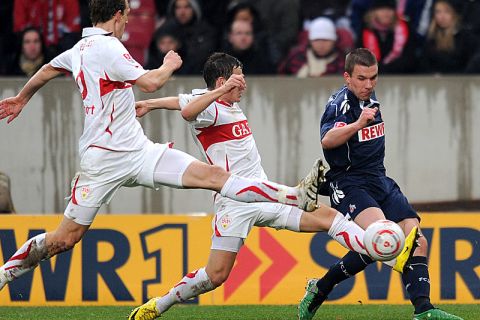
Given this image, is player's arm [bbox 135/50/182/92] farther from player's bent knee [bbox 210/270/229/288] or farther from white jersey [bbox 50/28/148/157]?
player's bent knee [bbox 210/270/229/288]

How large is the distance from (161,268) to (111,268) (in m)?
0.47

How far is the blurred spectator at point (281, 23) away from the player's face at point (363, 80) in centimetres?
488

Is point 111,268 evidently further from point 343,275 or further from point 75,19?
point 75,19

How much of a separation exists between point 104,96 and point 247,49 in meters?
5.23

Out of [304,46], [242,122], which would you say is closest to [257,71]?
[304,46]

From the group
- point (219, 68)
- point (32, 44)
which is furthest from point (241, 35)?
point (219, 68)

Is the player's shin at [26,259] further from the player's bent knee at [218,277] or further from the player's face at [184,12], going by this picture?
the player's face at [184,12]

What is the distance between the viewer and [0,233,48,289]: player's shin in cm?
894

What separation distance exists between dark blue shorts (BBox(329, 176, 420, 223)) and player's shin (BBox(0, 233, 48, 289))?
220 cm

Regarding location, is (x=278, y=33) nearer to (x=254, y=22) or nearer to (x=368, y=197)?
(x=254, y=22)

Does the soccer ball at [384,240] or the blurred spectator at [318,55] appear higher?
the blurred spectator at [318,55]

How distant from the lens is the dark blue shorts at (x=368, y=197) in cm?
912

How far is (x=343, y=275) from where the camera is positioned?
9500mm

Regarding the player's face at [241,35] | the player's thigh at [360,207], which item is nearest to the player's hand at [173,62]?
the player's thigh at [360,207]
